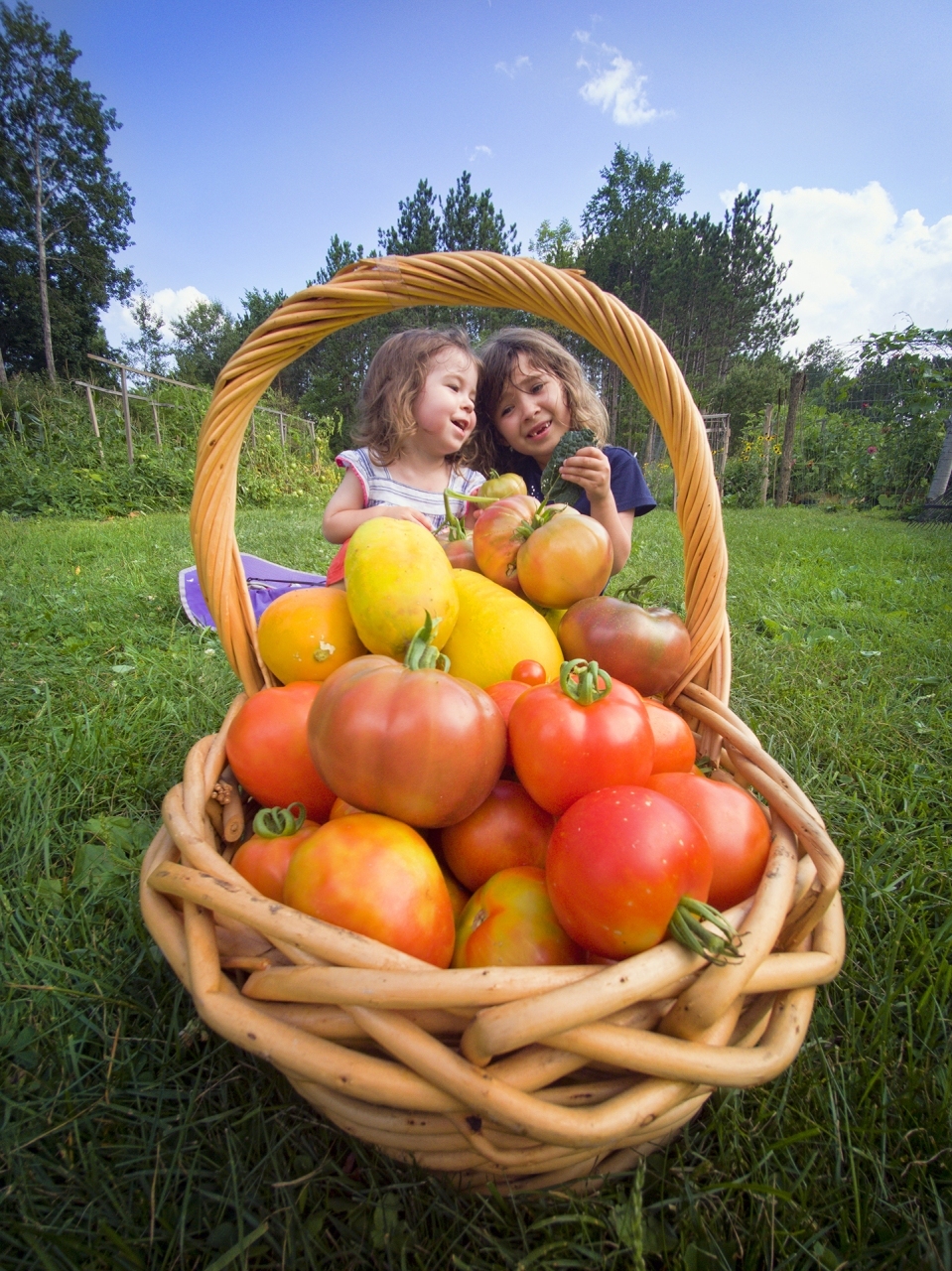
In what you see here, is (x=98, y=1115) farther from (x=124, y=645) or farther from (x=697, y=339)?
(x=697, y=339)

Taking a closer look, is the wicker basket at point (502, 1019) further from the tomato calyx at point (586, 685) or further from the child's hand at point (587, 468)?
the child's hand at point (587, 468)

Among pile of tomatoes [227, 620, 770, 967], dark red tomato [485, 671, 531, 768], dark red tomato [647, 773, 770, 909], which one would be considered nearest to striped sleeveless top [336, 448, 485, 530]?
dark red tomato [485, 671, 531, 768]

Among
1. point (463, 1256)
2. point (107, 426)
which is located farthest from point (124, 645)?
point (107, 426)

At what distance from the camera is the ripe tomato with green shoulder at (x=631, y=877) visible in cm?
61

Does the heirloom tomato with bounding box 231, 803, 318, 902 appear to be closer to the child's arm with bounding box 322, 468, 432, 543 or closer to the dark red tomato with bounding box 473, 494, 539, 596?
the dark red tomato with bounding box 473, 494, 539, 596

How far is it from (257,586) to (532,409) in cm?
136

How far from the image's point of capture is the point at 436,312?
2019cm

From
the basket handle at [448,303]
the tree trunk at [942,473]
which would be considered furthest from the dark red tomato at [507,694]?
the tree trunk at [942,473]

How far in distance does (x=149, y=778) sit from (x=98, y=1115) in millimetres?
824

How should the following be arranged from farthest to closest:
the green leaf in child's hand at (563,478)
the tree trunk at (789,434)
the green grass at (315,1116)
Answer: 1. the tree trunk at (789,434)
2. the green leaf in child's hand at (563,478)
3. the green grass at (315,1116)

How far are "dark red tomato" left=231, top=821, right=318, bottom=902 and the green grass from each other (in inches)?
8.5

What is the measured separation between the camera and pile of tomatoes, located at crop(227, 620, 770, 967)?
64 centimetres

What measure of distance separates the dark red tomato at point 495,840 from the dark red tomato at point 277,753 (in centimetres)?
23

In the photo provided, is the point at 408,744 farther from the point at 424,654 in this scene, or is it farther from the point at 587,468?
the point at 587,468
